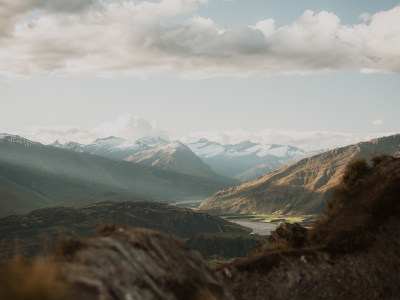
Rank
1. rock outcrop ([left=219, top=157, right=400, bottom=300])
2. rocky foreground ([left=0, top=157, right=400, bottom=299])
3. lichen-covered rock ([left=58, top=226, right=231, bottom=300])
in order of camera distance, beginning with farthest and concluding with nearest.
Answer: rock outcrop ([left=219, top=157, right=400, bottom=300]) → rocky foreground ([left=0, top=157, right=400, bottom=299]) → lichen-covered rock ([left=58, top=226, right=231, bottom=300])

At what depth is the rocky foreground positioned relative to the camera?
32.7 ft

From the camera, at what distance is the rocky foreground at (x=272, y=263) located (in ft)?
32.7

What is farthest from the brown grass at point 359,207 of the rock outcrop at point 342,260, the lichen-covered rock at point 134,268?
the lichen-covered rock at point 134,268

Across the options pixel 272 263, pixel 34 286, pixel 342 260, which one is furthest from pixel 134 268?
pixel 342 260

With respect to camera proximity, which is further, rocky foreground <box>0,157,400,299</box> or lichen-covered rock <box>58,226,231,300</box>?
rocky foreground <box>0,157,400,299</box>

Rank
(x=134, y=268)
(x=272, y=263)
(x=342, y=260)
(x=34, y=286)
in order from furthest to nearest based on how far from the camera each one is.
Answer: (x=342, y=260)
(x=272, y=263)
(x=134, y=268)
(x=34, y=286)

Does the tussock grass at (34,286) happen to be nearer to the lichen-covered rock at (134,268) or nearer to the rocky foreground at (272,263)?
the rocky foreground at (272,263)

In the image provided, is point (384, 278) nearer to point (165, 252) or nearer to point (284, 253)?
point (284, 253)

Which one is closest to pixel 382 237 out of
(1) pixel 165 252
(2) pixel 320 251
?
(2) pixel 320 251

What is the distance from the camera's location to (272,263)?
16500 millimetres

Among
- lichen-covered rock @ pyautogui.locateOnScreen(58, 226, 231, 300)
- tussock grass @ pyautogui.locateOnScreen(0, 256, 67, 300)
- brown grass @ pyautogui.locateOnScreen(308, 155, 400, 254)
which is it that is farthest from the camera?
brown grass @ pyautogui.locateOnScreen(308, 155, 400, 254)

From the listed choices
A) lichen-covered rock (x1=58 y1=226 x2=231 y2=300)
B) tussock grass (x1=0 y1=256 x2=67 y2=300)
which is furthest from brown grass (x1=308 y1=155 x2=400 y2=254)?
tussock grass (x1=0 y1=256 x2=67 y2=300)

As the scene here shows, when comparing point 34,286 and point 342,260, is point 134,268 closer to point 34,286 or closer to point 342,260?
point 34,286

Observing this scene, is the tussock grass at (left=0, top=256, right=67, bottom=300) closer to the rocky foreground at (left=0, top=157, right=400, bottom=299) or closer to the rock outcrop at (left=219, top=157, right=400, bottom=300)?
the rocky foreground at (left=0, top=157, right=400, bottom=299)
